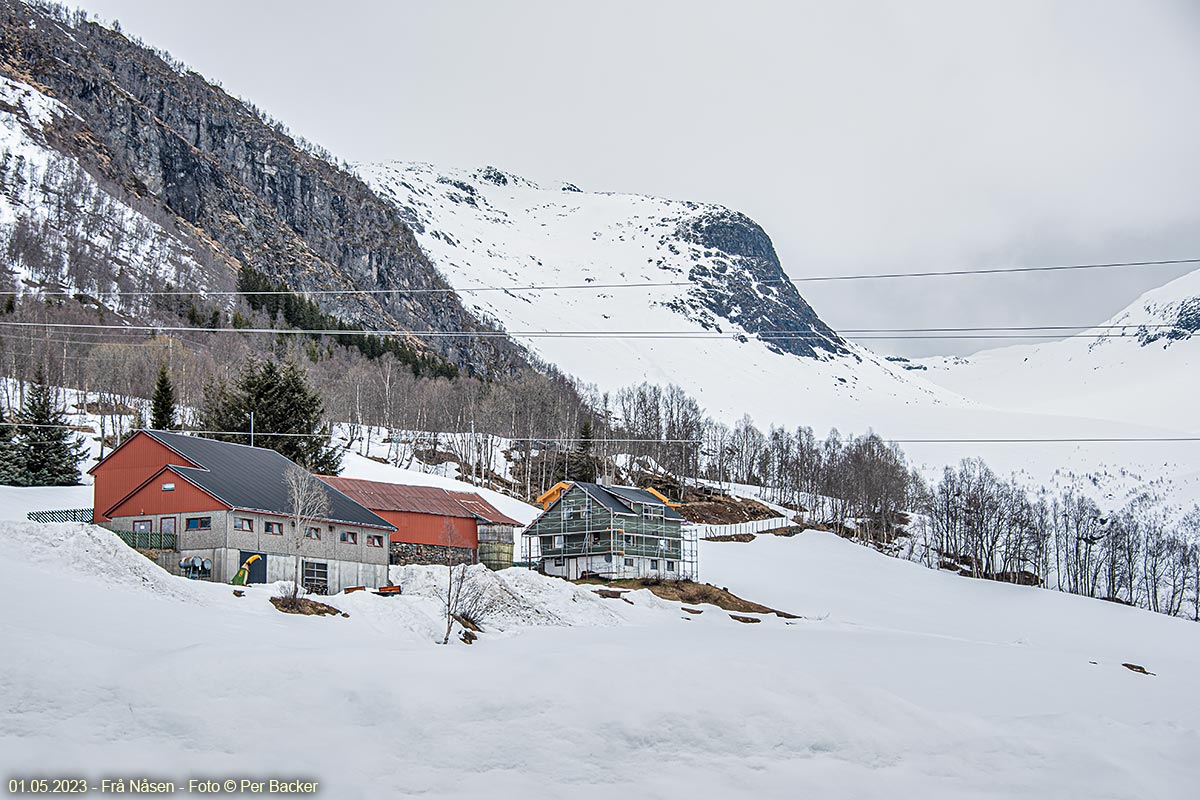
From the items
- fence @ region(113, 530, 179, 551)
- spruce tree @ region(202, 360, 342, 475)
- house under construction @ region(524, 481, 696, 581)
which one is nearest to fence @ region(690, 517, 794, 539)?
house under construction @ region(524, 481, 696, 581)

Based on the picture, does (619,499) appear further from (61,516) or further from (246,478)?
(61,516)

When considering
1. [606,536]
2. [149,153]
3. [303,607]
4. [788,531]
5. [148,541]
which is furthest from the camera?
[149,153]

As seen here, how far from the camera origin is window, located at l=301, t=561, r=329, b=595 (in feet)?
145

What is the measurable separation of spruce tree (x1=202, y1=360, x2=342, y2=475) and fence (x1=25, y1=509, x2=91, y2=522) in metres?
16.6

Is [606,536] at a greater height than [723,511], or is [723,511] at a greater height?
[606,536]

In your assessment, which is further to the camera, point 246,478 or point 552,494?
point 552,494

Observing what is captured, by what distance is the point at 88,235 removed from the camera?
449ft

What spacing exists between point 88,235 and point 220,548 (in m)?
117

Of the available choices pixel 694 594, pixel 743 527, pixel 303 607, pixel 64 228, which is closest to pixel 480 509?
pixel 694 594

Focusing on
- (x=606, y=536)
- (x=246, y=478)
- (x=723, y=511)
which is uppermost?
(x=246, y=478)

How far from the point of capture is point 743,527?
347 ft

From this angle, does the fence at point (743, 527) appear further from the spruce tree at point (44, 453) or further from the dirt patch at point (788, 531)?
the spruce tree at point (44, 453)

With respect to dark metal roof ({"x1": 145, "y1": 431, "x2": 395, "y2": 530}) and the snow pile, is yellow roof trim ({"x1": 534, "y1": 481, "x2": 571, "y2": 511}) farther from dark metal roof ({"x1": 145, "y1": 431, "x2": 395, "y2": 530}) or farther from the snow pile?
the snow pile

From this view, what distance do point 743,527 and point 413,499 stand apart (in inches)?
2218
